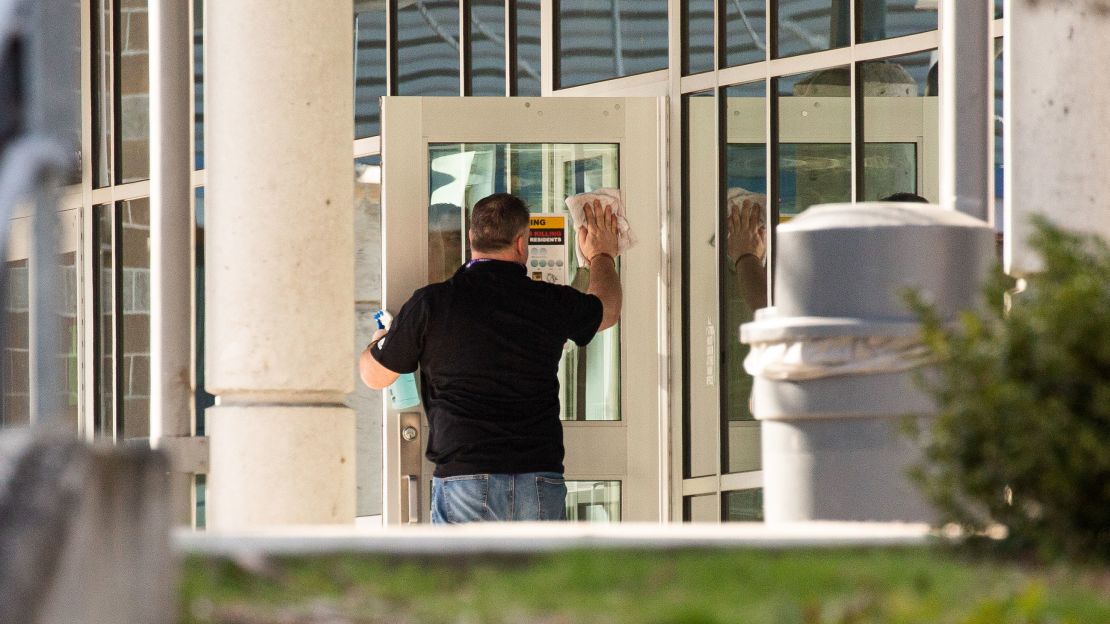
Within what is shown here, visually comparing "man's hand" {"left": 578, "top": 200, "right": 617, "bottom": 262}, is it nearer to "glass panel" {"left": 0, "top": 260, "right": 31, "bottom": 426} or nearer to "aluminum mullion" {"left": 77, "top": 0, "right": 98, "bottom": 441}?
"aluminum mullion" {"left": 77, "top": 0, "right": 98, "bottom": 441}

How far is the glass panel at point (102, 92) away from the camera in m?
10.2

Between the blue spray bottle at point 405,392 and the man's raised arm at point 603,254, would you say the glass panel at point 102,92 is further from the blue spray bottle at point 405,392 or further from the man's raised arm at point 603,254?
the man's raised arm at point 603,254

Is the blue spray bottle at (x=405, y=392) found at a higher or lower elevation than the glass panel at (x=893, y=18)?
lower

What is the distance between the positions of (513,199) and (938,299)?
7.99ft

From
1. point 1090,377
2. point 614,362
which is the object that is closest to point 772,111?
point 614,362

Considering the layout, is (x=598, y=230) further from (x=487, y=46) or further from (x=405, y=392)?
(x=487, y=46)

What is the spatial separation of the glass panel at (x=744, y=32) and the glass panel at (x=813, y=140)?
20cm

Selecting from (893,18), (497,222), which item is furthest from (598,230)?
(893,18)

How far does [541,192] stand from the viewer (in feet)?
23.3

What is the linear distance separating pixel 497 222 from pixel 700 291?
154 centimetres

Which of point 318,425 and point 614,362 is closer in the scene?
point 318,425

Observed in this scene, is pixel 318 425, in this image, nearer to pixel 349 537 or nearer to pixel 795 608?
pixel 349 537

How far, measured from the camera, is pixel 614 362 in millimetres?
7184

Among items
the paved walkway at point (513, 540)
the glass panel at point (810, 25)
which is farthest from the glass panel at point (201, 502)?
the paved walkway at point (513, 540)
